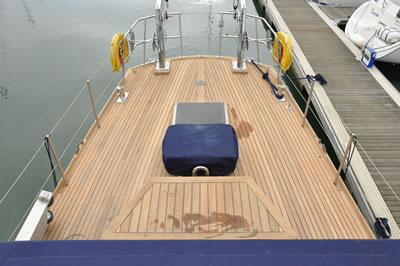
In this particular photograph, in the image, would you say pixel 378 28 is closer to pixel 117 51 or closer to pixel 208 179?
pixel 117 51

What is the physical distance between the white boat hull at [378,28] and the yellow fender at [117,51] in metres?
7.68

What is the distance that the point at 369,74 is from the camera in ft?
25.1

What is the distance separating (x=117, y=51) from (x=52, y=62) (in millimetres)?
5771

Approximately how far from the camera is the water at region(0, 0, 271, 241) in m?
5.54

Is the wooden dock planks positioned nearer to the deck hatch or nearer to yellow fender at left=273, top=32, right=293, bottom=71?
yellow fender at left=273, top=32, right=293, bottom=71

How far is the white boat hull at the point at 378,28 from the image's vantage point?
8.43 meters

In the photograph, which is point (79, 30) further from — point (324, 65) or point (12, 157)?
point (324, 65)

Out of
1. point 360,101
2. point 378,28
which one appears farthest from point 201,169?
point 378,28

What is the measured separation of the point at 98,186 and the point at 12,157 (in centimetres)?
355

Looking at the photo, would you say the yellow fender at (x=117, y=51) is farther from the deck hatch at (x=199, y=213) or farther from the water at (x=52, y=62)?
the deck hatch at (x=199, y=213)
